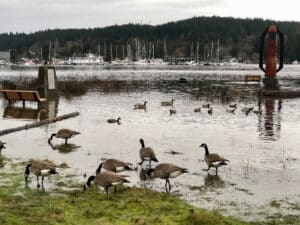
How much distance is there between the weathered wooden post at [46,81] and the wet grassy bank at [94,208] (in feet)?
99.9

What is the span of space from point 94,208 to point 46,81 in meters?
34.2

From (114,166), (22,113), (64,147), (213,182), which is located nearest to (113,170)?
(114,166)

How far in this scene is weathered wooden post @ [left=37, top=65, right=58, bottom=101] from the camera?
148ft

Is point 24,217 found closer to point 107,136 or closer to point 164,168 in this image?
point 164,168

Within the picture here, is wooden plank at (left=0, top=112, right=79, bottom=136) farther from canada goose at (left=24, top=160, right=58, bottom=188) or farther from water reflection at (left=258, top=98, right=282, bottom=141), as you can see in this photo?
water reflection at (left=258, top=98, right=282, bottom=141)

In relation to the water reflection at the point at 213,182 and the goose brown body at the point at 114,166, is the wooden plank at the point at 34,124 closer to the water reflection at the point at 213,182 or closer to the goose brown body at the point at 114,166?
the goose brown body at the point at 114,166

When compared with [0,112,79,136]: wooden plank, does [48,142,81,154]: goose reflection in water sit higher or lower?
lower

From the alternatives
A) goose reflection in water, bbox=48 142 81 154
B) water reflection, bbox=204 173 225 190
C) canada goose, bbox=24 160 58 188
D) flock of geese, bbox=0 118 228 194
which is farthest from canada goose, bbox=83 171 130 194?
goose reflection in water, bbox=48 142 81 154

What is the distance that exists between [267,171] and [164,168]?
4709 millimetres

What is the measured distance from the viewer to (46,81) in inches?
1801

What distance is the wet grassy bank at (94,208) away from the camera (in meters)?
11.9

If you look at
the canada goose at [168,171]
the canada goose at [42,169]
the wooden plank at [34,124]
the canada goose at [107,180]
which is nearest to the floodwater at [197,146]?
the canada goose at [168,171]

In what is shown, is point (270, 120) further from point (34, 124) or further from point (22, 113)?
point (22, 113)

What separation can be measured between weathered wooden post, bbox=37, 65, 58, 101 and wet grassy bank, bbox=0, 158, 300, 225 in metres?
30.4
